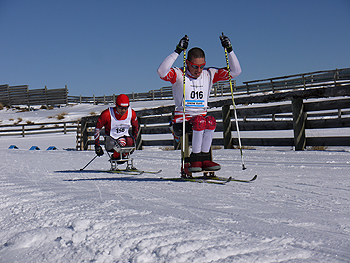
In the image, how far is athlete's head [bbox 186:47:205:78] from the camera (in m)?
3.87

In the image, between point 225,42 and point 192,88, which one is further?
point 192,88

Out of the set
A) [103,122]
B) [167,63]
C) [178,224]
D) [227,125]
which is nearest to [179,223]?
[178,224]

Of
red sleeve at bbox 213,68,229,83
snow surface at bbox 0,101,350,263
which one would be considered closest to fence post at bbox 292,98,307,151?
red sleeve at bbox 213,68,229,83

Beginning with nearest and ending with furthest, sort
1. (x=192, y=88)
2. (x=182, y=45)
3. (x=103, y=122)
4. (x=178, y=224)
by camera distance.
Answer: (x=178, y=224) < (x=182, y=45) < (x=192, y=88) < (x=103, y=122)

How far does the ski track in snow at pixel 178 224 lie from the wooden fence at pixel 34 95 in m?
31.4

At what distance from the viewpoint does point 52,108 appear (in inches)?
1264

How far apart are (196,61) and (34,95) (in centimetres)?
3259

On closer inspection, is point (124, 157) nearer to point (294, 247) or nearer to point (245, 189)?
point (245, 189)

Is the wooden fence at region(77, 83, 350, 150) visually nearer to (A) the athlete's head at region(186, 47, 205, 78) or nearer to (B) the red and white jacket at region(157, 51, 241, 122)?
(B) the red and white jacket at region(157, 51, 241, 122)

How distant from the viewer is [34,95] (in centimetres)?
3312

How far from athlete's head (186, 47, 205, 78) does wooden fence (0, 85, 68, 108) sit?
30624mm

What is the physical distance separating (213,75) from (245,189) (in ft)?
5.41

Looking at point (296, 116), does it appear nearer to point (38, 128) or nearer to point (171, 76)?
point (171, 76)

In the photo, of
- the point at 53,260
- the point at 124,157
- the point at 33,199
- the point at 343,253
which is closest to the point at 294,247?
the point at 343,253
